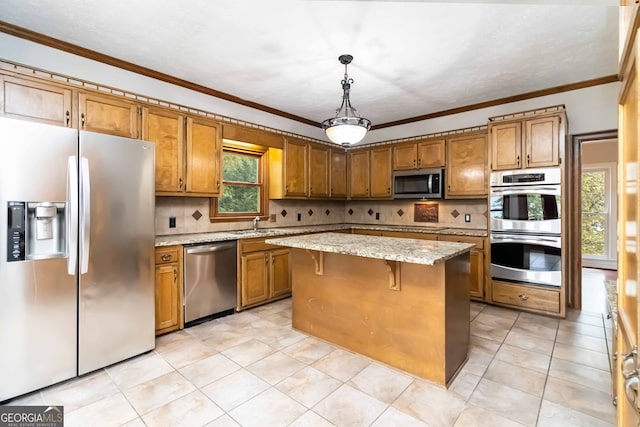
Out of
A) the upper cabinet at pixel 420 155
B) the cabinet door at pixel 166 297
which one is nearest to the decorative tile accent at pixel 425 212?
the upper cabinet at pixel 420 155

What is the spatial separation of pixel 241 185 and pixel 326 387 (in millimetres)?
2921

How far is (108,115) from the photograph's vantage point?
8.89 ft

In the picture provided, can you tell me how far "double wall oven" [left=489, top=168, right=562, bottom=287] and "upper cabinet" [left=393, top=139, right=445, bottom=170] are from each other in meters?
0.86

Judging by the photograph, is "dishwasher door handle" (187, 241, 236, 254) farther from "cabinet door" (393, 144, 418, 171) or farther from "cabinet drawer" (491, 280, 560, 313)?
"cabinet drawer" (491, 280, 560, 313)

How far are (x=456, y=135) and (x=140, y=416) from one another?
4.52m

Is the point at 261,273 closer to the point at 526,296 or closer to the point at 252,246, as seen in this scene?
the point at 252,246

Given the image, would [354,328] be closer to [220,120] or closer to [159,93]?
[220,120]

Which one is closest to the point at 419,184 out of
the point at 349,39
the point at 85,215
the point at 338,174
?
the point at 338,174

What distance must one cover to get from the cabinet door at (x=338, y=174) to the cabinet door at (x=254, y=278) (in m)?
1.97

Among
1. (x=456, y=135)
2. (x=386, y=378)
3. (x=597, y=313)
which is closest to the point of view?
(x=386, y=378)

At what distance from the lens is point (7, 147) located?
1900 millimetres

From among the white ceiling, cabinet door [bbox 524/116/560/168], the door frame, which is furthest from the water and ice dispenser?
the door frame

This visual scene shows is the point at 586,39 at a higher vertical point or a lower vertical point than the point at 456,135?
higher

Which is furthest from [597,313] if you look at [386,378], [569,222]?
[386,378]
